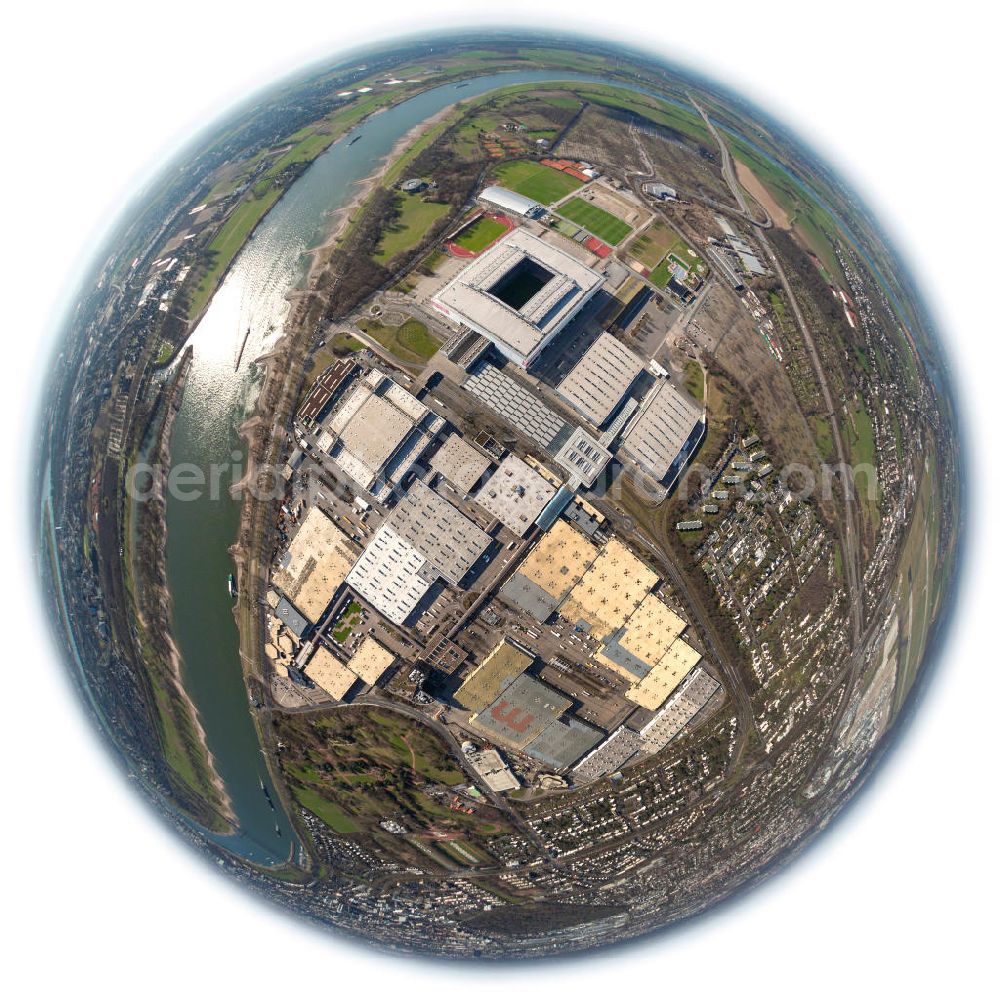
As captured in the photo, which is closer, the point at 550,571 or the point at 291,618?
the point at 550,571

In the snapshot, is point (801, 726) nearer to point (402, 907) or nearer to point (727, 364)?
point (727, 364)

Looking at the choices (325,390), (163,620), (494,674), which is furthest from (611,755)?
(163,620)

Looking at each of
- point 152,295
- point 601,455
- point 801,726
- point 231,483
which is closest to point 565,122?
point 601,455

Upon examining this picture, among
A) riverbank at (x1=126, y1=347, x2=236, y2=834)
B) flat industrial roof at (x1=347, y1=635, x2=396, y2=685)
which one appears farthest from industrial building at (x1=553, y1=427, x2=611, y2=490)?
Result: riverbank at (x1=126, y1=347, x2=236, y2=834)

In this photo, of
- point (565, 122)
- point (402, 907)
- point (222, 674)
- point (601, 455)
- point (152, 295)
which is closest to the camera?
point (601, 455)

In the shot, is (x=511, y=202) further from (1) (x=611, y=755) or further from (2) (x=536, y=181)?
(1) (x=611, y=755)

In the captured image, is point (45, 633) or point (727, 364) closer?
point (727, 364)

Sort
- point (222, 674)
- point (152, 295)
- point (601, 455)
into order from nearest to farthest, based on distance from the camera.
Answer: point (601, 455) < point (222, 674) < point (152, 295)
